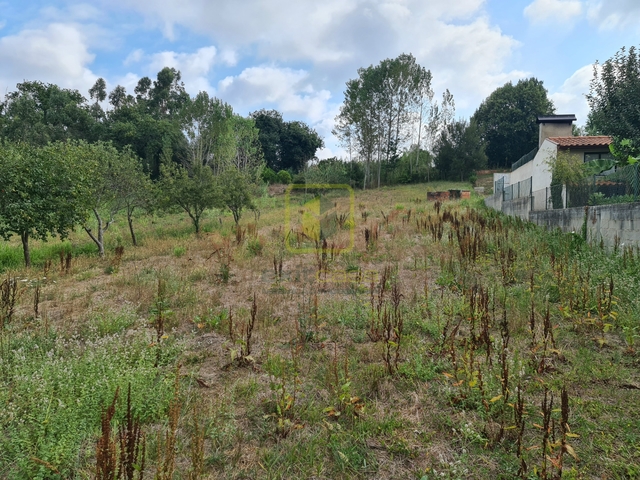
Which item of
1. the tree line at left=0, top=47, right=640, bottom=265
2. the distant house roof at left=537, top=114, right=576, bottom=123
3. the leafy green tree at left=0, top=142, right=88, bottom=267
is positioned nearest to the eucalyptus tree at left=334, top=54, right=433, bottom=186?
the tree line at left=0, top=47, right=640, bottom=265

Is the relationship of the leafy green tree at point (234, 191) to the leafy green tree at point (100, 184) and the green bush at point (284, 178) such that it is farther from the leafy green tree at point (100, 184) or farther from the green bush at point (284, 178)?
the green bush at point (284, 178)

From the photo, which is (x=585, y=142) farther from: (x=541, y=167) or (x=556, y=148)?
(x=541, y=167)

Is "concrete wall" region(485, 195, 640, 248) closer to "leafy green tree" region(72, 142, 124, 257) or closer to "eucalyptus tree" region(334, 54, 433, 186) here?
"leafy green tree" region(72, 142, 124, 257)

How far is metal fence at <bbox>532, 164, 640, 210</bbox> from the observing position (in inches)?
243

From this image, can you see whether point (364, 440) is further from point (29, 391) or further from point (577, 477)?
point (29, 391)

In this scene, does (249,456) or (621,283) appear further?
(621,283)

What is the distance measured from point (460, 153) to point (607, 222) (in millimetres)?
32043

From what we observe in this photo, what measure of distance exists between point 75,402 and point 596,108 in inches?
624

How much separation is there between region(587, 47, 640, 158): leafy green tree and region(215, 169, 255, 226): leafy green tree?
13.4 meters

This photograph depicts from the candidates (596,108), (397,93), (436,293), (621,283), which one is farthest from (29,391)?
(397,93)

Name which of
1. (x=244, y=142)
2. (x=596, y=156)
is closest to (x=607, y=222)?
(x=596, y=156)

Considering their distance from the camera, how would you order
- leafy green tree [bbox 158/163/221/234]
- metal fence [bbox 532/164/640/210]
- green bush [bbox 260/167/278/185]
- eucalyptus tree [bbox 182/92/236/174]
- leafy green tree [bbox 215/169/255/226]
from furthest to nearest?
green bush [bbox 260/167/278/185] → eucalyptus tree [bbox 182/92/236/174] → leafy green tree [bbox 215/169/255/226] → leafy green tree [bbox 158/163/221/234] → metal fence [bbox 532/164/640/210]

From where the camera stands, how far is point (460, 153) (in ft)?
115

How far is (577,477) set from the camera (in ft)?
5.93
